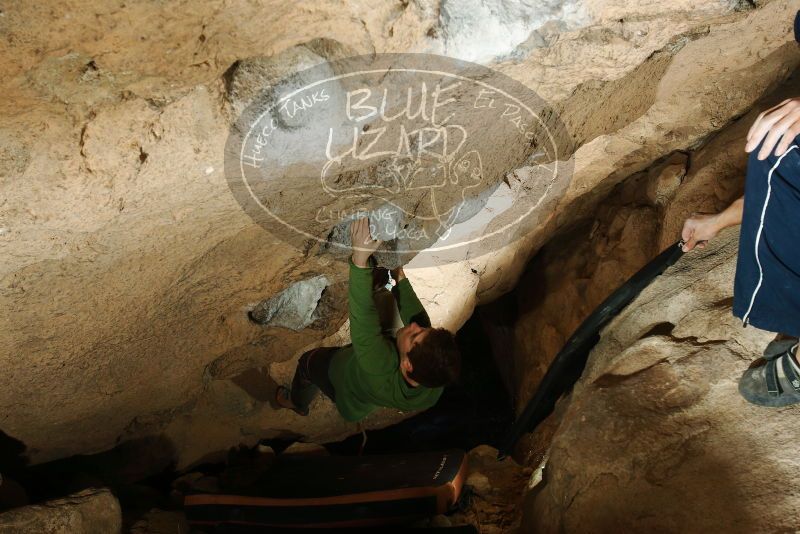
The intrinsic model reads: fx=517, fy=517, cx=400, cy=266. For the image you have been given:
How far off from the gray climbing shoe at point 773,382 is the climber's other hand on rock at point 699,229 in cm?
61

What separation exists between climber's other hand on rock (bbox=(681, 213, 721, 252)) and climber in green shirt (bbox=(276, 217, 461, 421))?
1137 mm

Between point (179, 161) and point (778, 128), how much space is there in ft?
5.43

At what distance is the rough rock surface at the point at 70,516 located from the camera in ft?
6.31

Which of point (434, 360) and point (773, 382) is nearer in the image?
point (773, 382)

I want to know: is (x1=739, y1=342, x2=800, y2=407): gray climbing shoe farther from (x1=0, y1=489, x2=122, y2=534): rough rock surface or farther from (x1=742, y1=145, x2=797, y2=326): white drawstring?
(x1=0, y1=489, x2=122, y2=534): rough rock surface

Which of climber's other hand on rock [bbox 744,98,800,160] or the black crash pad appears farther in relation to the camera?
the black crash pad

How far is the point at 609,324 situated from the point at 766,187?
1169 millimetres

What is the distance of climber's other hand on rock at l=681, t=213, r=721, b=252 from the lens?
2218 mm

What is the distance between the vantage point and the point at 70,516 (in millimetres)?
2010

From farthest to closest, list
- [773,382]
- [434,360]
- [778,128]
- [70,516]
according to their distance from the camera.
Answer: [434,360], [70,516], [773,382], [778,128]

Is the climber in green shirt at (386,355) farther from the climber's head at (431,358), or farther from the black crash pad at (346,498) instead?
the black crash pad at (346,498)

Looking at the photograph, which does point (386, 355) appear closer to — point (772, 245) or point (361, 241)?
point (361, 241)
